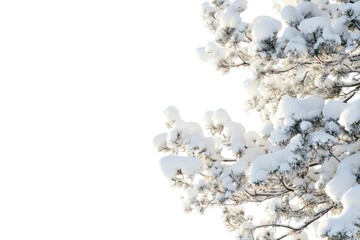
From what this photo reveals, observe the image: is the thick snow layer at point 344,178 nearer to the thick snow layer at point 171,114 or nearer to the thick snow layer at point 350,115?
the thick snow layer at point 350,115

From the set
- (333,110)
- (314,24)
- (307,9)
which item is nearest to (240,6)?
(307,9)

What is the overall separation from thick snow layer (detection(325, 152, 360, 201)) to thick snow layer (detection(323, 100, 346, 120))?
0.69 metres

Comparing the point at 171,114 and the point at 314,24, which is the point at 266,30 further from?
the point at 171,114

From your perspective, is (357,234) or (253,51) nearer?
(357,234)

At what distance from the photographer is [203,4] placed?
8.37m

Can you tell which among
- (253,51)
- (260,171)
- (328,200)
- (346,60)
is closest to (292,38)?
(253,51)

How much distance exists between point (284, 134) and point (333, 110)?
66 cm

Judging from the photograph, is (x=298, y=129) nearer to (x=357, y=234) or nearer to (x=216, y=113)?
(x=357, y=234)

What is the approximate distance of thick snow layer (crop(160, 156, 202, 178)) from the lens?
7008 millimetres

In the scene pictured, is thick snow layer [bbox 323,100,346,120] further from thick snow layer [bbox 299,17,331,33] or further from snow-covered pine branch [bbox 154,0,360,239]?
thick snow layer [bbox 299,17,331,33]

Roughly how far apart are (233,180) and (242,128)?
103 cm

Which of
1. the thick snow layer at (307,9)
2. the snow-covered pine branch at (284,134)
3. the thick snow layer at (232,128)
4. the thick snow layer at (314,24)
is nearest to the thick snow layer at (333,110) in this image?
the snow-covered pine branch at (284,134)

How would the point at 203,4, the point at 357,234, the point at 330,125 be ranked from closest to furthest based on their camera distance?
the point at 357,234 → the point at 330,125 → the point at 203,4

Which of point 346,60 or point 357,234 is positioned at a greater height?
point 346,60
